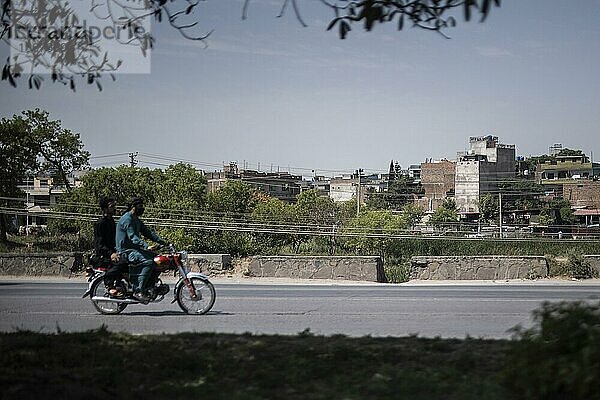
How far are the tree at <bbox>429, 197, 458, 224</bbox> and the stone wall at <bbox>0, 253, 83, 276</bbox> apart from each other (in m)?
28.9

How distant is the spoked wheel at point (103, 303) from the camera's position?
40.9 ft

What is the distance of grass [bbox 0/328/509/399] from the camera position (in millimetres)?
5715

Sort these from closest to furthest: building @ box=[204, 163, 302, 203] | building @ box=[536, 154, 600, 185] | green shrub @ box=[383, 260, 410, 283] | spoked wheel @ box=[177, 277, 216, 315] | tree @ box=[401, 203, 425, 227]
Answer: spoked wheel @ box=[177, 277, 216, 315] → green shrub @ box=[383, 260, 410, 283] → tree @ box=[401, 203, 425, 227] → building @ box=[204, 163, 302, 203] → building @ box=[536, 154, 600, 185]

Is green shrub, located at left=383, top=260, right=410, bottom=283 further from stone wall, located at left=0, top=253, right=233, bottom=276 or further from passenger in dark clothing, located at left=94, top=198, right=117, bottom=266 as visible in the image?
passenger in dark clothing, located at left=94, top=198, right=117, bottom=266

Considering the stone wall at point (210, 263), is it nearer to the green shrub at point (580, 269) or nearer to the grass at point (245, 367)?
the green shrub at point (580, 269)

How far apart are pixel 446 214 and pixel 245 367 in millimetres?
56594

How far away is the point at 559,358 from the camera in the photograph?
5.29 metres

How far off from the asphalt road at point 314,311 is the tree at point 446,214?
3144cm

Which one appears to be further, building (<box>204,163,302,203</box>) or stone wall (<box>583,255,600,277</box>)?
building (<box>204,163,302,203</box>)

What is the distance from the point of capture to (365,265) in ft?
72.2

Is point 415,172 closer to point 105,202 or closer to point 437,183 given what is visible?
point 437,183

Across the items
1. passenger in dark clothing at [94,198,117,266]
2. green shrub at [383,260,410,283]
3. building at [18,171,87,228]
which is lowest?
green shrub at [383,260,410,283]

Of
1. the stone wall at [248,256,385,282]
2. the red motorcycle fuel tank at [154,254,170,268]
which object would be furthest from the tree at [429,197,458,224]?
the red motorcycle fuel tank at [154,254,170,268]

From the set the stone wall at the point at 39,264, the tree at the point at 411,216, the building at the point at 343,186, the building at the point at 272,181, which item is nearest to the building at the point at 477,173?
the building at the point at 343,186
